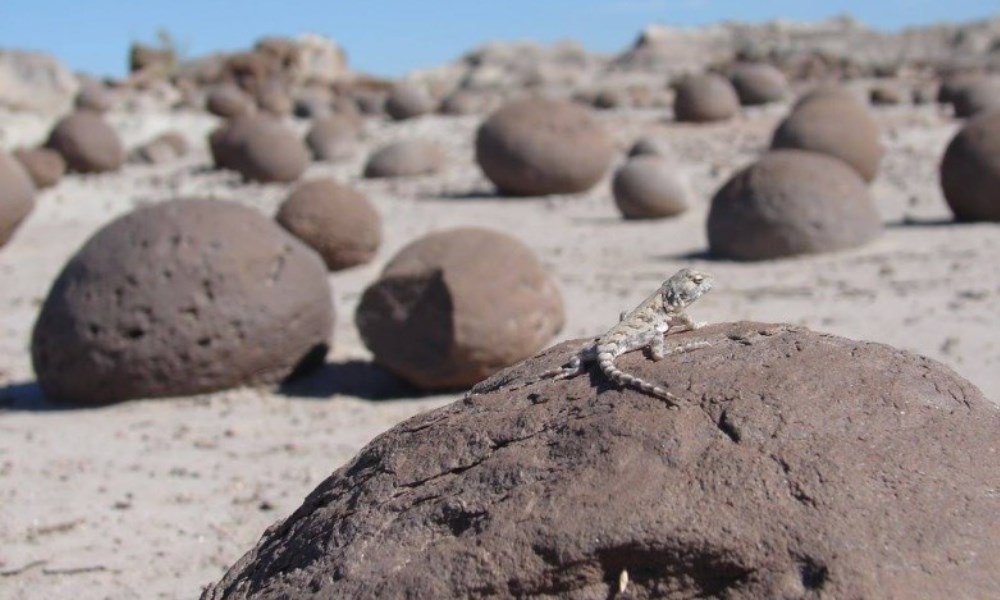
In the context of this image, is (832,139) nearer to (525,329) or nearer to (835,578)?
(525,329)

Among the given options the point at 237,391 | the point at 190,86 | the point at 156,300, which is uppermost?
the point at 156,300

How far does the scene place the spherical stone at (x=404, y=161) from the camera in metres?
17.2

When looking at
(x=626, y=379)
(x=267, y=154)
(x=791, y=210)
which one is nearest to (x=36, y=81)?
(x=267, y=154)

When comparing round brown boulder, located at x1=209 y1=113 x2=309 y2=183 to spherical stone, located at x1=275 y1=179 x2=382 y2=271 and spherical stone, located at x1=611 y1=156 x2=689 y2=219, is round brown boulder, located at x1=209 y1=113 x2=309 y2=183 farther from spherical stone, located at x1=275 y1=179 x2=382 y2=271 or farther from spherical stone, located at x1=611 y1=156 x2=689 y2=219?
spherical stone, located at x1=275 y1=179 x2=382 y2=271

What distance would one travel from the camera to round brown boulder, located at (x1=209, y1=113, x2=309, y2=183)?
55.9 ft

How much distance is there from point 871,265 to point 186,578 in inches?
266

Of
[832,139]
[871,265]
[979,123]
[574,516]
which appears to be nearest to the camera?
[574,516]

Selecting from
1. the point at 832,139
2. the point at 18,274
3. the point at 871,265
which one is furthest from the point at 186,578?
the point at 832,139

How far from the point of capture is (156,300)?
6961 mm

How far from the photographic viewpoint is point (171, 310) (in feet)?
22.9

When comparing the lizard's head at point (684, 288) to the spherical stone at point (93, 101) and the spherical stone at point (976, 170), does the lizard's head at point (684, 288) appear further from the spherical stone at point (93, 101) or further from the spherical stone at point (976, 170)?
the spherical stone at point (93, 101)

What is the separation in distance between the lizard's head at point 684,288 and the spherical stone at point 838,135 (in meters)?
10.9

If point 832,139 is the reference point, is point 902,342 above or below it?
above

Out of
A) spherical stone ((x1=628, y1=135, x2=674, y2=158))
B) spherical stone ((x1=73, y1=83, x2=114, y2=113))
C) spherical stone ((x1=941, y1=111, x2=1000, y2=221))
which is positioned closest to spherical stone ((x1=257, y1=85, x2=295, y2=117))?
spherical stone ((x1=73, y1=83, x2=114, y2=113))
